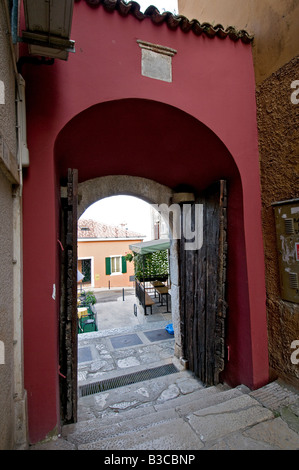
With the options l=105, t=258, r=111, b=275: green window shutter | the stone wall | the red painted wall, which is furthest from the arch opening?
l=105, t=258, r=111, b=275: green window shutter

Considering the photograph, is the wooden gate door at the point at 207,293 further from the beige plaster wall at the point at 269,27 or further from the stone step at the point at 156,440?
the beige plaster wall at the point at 269,27

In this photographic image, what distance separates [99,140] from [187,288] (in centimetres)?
234

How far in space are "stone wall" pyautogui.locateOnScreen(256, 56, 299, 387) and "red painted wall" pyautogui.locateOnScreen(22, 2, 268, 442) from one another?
0.09m

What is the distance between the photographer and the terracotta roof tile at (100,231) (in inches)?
640

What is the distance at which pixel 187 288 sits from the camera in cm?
358

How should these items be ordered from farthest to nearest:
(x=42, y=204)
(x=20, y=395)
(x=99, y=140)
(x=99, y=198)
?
(x=99, y=198)
(x=99, y=140)
(x=42, y=204)
(x=20, y=395)

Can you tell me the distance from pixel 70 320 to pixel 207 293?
1.69 meters

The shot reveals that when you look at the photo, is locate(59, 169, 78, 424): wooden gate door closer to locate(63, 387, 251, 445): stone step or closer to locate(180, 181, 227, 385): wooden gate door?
locate(63, 387, 251, 445): stone step

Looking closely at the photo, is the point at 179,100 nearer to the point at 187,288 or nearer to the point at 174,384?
the point at 187,288

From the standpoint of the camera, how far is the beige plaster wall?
237 cm

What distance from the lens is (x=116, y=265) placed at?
1639 cm

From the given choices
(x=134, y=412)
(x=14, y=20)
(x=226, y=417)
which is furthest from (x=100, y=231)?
(x=226, y=417)

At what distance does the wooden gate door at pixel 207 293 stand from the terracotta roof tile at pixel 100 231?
13.2 meters
